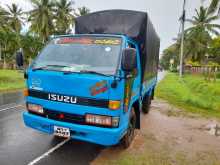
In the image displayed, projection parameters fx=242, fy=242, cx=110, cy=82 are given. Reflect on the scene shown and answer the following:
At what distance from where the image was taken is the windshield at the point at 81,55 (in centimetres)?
453

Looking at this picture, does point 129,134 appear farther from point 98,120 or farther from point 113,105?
point 113,105

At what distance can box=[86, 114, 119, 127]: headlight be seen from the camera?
420 centimetres

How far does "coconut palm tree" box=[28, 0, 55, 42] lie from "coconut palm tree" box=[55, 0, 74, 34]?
1.27 metres

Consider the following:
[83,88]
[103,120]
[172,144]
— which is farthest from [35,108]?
[172,144]

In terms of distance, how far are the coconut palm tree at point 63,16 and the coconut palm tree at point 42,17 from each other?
1.27m

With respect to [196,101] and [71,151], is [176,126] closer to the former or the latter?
[71,151]

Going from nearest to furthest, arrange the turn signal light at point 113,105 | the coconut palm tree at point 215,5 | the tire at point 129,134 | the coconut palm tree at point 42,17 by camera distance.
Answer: the turn signal light at point 113,105, the tire at point 129,134, the coconut palm tree at point 215,5, the coconut palm tree at point 42,17

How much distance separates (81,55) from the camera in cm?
479

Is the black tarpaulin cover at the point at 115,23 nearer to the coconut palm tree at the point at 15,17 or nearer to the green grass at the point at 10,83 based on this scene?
the green grass at the point at 10,83

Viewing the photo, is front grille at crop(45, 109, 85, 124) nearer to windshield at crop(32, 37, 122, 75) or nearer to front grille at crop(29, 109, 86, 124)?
front grille at crop(29, 109, 86, 124)

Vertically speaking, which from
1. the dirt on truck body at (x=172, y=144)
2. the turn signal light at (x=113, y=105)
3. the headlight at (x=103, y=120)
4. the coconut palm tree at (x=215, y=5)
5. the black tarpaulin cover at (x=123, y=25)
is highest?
the coconut palm tree at (x=215, y=5)

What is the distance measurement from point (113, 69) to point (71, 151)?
1.96 metres

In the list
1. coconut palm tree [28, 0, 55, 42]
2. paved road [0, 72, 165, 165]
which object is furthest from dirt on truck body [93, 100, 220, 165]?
coconut palm tree [28, 0, 55, 42]

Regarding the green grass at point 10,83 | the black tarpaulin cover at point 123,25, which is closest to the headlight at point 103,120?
the black tarpaulin cover at point 123,25
